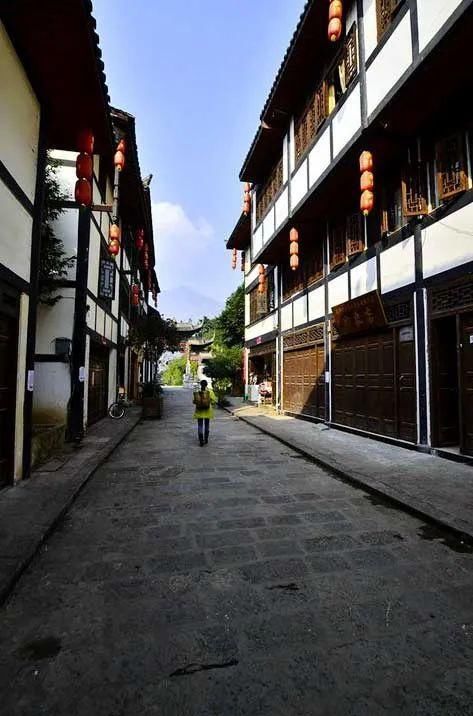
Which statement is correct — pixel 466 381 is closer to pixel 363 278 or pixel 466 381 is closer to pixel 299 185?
pixel 363 278

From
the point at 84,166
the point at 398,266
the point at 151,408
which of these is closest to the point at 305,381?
the point at 398,266

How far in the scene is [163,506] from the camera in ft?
16.0

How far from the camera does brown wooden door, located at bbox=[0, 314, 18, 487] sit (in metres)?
5.28

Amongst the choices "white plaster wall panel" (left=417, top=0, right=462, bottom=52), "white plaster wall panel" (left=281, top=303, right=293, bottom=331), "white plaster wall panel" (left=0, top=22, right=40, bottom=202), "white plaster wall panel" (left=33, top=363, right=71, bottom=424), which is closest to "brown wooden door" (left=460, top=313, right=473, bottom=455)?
"white plaster wall panel" (left=417, top=0, right=462, bottom=52)

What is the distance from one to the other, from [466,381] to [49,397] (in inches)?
365

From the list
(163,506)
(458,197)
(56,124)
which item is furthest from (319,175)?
(163,506)

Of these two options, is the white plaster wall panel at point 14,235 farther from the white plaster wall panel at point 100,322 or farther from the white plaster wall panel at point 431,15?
the white plaster wall panel at point 431,15

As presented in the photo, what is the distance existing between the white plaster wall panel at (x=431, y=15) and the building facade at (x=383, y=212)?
0.08 ft

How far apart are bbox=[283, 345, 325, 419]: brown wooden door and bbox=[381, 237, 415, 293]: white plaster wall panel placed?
3.88 metres

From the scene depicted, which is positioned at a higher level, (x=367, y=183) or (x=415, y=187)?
(x=367, y=183)

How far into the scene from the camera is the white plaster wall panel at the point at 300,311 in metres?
13.7

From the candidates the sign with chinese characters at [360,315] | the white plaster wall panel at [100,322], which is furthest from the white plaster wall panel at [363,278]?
the white plaster wall panel at [100,322]

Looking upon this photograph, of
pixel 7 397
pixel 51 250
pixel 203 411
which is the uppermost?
pixel 51 250

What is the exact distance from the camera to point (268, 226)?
15383 millimetres
